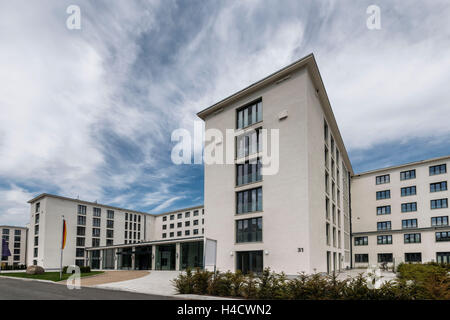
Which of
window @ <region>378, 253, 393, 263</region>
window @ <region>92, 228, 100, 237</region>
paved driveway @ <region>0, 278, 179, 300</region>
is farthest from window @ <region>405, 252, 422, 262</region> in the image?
window @ <region>92, 228, 100, 237</region>

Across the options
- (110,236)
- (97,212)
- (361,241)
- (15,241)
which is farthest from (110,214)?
(361,241)

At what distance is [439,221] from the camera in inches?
1797

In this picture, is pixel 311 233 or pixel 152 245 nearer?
pixel 311 233

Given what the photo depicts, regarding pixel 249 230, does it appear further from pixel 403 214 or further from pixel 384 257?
pixel 403 214

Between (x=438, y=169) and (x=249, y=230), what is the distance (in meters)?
36.0

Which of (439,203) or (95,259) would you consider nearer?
(439,203)

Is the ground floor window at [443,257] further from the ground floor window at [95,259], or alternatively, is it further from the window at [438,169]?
the ground floor window at [95,259]

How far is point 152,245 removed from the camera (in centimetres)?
4472

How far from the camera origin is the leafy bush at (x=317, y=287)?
10086mm

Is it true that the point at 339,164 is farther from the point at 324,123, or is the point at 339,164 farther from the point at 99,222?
the point at 99,222

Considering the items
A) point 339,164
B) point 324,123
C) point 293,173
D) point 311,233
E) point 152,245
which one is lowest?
point 152,245

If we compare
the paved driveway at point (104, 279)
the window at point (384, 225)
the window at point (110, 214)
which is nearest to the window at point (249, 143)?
the paved driveway at point (104, 279)
